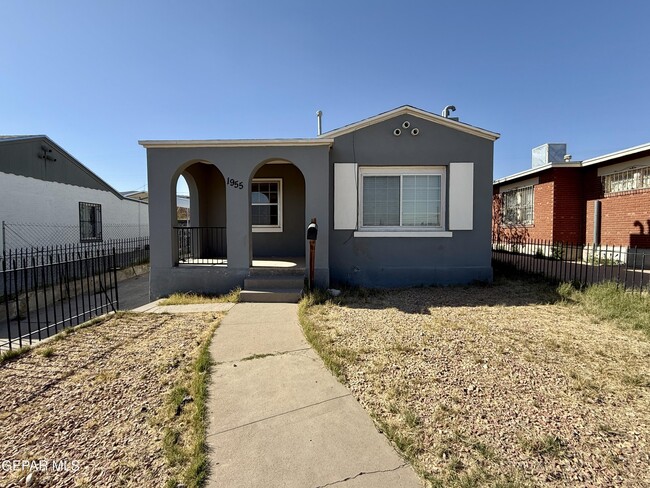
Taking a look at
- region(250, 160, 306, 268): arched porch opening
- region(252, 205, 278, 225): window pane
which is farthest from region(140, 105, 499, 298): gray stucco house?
region(252, 205, 278, 225): window pane

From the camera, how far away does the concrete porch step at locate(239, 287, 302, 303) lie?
22.2 feet

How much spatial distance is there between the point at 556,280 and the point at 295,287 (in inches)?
251

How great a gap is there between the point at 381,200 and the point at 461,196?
1.96m

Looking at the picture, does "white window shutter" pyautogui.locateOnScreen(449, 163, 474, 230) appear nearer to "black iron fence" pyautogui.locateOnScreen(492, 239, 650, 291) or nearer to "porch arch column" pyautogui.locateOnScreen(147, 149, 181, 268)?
"black iron fence" pyautogui.locateOnScreen(492, 239, 650, 291)

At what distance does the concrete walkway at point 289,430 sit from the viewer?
7.02ft

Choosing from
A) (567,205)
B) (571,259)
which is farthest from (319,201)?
(567,205)

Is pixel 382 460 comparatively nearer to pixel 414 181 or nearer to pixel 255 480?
pixel 255 480

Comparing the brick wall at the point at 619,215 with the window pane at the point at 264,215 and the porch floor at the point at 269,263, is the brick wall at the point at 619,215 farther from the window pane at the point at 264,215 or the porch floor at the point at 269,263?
the window pane at the point at 264,215

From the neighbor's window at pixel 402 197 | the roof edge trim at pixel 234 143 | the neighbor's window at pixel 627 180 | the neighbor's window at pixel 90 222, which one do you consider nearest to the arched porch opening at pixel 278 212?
the roof edge trim at pixel 234 143

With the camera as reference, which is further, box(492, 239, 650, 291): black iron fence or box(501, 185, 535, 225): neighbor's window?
box(501, 185, 535, 225): neighbor's window

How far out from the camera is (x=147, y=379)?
11.4ft

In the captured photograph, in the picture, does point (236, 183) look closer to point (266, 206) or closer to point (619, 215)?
point (266, 206)

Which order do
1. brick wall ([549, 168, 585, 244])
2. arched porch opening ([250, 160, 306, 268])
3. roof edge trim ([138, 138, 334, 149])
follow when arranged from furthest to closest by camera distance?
brick wall ([549, 168, 585, 244])
arched porch opening ([250, 160, 306, 268])
roof edge trim ([138, 138, 334, 149])

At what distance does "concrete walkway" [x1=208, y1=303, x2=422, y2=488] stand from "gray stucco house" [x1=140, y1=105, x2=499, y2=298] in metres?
3.90
